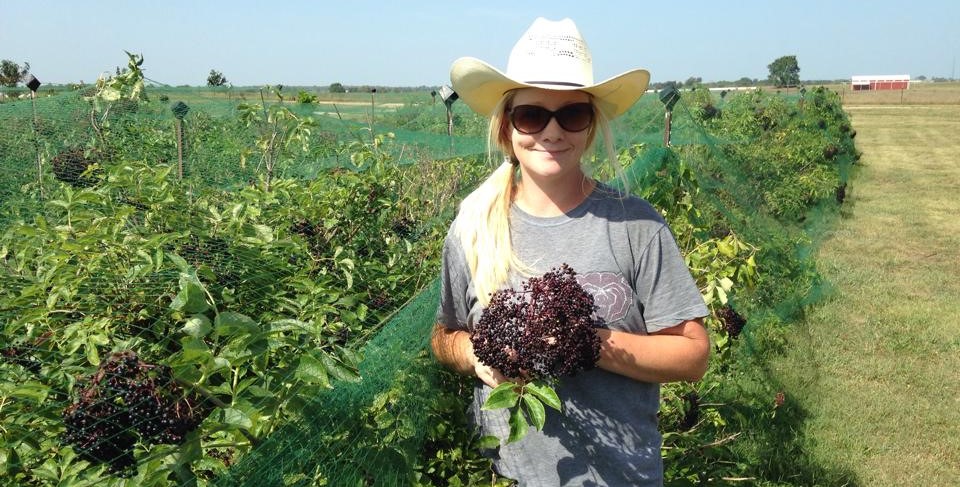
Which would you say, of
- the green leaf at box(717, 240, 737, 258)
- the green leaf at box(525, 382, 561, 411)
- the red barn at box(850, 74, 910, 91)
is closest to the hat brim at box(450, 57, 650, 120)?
the green leaf at box(525, 382, 561, 411)

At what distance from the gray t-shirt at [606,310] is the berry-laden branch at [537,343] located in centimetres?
21

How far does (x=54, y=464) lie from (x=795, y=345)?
4.95 meters

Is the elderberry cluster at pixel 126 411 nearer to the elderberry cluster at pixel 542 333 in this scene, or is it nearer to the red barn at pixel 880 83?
the elderberry cluster at pixel 542 333

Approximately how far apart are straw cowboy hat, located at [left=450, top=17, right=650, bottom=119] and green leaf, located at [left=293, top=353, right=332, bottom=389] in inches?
29.5

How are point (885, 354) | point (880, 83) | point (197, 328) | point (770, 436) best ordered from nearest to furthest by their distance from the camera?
point (197, 328), point (770, 436), point (885, 354), point (880, 83)

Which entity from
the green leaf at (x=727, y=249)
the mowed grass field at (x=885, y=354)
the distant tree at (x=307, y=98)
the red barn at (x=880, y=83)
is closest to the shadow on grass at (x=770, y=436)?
the mowed grass field at (x=885, y=354)

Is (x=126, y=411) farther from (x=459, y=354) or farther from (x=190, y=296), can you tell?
(x=459, y=354)

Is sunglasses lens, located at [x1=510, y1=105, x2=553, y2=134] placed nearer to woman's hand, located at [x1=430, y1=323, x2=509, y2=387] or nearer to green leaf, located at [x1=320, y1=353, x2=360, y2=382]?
woman's hand, located at [x1=430, y1=323, x2=509, y2=387]

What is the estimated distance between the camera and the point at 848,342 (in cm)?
565

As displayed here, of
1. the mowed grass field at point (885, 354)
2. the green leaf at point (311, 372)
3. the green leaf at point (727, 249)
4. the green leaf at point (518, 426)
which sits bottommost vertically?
the mowed grass field at point (885, 354)

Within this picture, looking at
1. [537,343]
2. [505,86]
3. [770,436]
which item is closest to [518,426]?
[537,343]

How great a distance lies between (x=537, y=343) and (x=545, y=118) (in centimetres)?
55

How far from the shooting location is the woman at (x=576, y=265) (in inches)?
66.3

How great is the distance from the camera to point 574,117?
1759 millimetres
